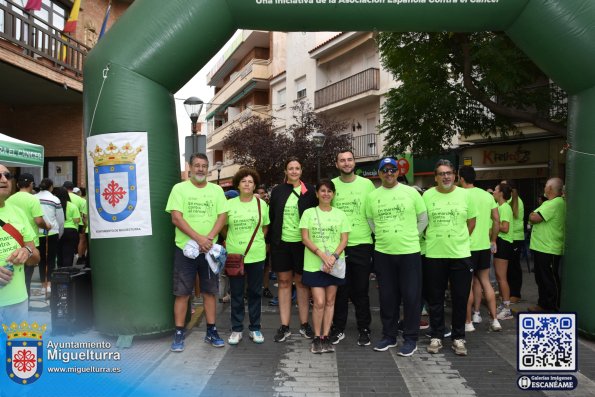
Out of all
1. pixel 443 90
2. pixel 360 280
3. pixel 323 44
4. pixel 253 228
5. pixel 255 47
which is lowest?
pixel 360 280

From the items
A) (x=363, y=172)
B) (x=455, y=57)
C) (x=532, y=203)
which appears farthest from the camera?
(x=363, y=172)

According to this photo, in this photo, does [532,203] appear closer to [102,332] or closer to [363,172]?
[363,172]

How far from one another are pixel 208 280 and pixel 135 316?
3.00ft

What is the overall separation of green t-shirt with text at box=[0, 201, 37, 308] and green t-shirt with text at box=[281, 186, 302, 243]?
8.62 feet

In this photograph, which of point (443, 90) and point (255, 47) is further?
point (255, 47)

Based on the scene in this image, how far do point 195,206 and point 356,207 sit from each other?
1.72 m

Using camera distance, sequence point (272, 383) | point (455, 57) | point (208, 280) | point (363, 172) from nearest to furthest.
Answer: point (272, 383)
point (208, 280)
point (455, 57)
point (363, 172)

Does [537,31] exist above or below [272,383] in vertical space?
above

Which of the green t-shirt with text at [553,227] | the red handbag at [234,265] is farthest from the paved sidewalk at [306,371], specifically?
the green t-shirt with text at [553,227]

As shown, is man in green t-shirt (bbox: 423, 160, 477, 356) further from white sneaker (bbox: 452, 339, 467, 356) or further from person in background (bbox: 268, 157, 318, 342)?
person in background (bbox: 268, 157, 318, 342)

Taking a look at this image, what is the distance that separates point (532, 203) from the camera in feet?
58.4

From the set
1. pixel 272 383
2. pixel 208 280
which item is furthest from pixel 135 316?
pixel 272 383

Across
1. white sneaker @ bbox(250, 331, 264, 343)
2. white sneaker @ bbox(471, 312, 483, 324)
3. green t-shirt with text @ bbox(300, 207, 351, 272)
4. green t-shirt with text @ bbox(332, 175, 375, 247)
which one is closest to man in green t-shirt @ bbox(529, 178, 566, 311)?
white sneaker @ bbox(471, 312, 483, 324)

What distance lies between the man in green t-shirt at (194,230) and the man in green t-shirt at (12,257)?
1.72m
